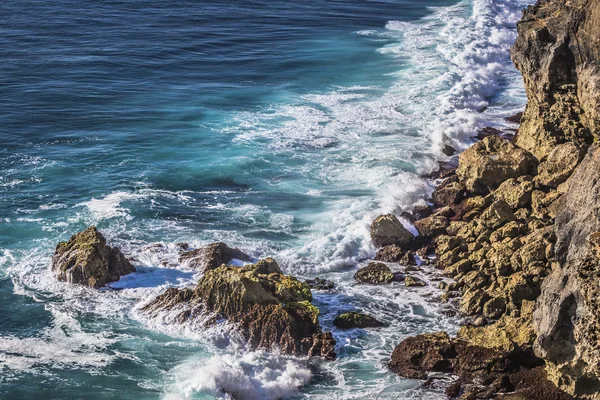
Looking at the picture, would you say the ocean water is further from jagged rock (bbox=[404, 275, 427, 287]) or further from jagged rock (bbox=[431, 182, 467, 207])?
jagged rock (bbox=[431, 182, 467, 207])

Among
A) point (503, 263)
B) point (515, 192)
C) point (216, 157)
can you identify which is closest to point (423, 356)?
point (503, 263)

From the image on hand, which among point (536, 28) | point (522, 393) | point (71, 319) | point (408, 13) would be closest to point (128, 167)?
point (71, 319)

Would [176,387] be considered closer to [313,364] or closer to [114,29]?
[313,364]

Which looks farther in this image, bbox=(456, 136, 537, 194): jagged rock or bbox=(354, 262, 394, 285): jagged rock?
bbox=(456, 136, 537, 194): jagged rock

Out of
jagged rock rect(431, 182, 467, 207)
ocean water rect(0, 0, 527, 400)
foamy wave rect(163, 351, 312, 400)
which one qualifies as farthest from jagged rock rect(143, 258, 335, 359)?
jagged rock rect(431, 182, 467, 207)

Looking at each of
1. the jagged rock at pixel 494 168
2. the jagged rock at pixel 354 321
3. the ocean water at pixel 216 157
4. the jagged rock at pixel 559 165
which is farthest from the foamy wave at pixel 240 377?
the jagged rock at pixel 559 165

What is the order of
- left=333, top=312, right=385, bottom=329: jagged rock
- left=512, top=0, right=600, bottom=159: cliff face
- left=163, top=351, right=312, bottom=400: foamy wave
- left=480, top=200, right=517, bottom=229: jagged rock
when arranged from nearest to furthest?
left=163, top=351, right=312, bottom=400: foamy wave
left=333, top=312, right=385, bottom=329: jagged rock
left=512, top=0, right=600, bottom=159: cliff face
left=480, top=200, right=517, bottom=229: jagged rock
